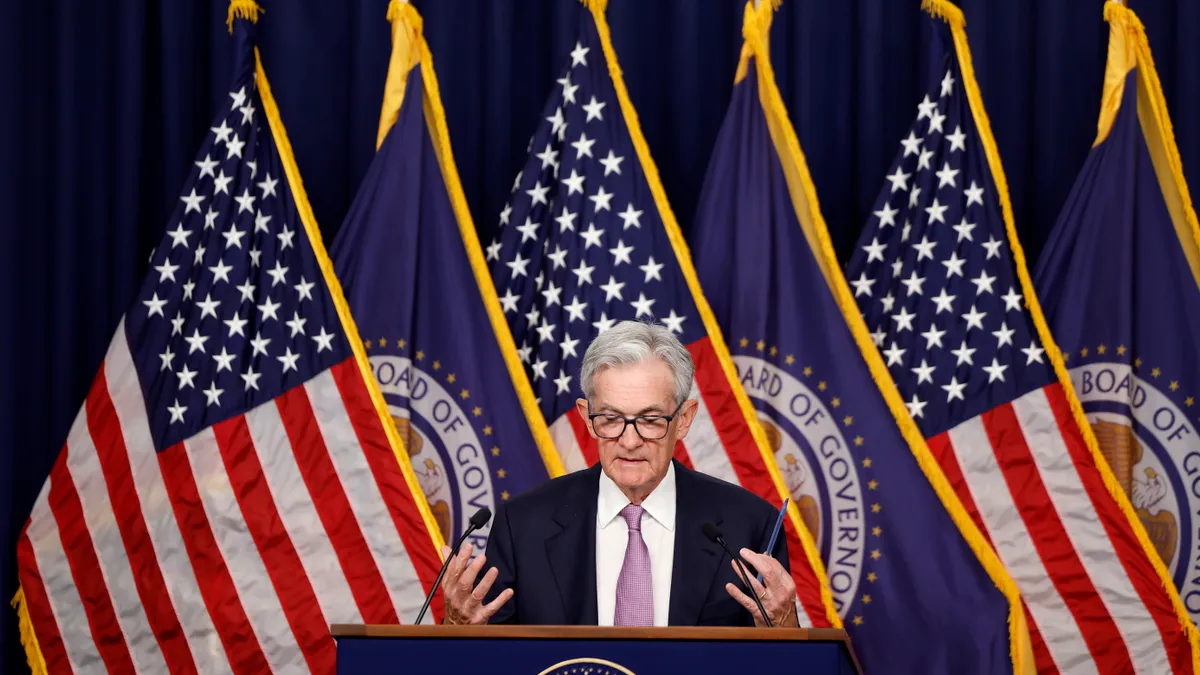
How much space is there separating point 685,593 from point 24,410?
9.47 feet

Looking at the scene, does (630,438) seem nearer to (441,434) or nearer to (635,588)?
(635,588)

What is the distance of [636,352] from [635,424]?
0.45 ft

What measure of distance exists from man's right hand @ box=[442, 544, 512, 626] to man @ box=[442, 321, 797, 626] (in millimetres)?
100

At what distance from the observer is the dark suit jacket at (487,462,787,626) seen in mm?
2596

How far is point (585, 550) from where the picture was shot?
2.65 meters

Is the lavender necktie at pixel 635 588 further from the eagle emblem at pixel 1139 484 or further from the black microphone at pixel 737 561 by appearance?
the eagle emblem at pixel 1139 484

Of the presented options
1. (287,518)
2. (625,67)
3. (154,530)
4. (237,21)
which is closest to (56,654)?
(154,530)

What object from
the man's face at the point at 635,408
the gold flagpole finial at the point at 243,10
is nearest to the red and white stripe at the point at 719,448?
the man's face at the point at 635,408

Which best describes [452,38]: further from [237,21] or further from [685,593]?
[685,593]

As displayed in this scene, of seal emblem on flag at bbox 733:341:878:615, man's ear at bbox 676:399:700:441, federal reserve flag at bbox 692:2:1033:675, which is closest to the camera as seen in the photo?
man's ear at bbox 676:399:700:441

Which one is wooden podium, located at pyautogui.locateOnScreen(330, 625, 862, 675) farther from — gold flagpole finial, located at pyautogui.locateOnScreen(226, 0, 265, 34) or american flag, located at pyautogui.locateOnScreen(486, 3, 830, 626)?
gold flagpole finial, located at pyautogui.locateOnScreen(226, 0, 265, 34)

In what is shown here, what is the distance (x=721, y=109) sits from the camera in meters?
4.82

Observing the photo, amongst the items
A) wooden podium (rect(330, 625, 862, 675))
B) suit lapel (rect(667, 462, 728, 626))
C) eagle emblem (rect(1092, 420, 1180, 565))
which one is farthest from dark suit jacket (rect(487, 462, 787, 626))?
eagle emblem (rect(1092, 420, 1180, 565))

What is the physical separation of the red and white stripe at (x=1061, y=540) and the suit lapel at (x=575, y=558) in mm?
1803
